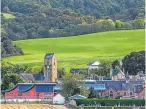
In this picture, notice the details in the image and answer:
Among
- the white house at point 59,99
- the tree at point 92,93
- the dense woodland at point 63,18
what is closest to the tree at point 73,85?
the tree at point 92,93

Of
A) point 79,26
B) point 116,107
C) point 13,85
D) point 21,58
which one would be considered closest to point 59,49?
point 21,58

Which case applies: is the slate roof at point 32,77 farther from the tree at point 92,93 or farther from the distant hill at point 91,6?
the distant hill at point 91,6

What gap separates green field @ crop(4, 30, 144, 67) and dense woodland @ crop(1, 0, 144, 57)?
17.1 ft

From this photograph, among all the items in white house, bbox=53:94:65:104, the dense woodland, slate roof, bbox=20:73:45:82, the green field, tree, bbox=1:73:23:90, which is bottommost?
white house, bbox=53:94:65:104

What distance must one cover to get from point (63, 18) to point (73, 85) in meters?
84.1

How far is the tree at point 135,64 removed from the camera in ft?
268

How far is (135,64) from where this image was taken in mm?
81812

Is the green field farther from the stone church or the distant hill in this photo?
the distant hill

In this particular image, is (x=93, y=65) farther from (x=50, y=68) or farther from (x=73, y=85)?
(x=73, y=85)

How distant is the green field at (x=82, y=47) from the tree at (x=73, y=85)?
3202cm

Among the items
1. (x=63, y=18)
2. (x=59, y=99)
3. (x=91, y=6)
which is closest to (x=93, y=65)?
(x=59, y=99)

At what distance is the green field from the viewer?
99831 mm

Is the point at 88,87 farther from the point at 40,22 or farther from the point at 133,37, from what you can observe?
the point at 40,22

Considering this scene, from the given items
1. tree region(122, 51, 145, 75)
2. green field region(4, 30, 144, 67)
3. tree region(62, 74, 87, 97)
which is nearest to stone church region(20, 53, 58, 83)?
tree region(122, 51, 145, 75)
